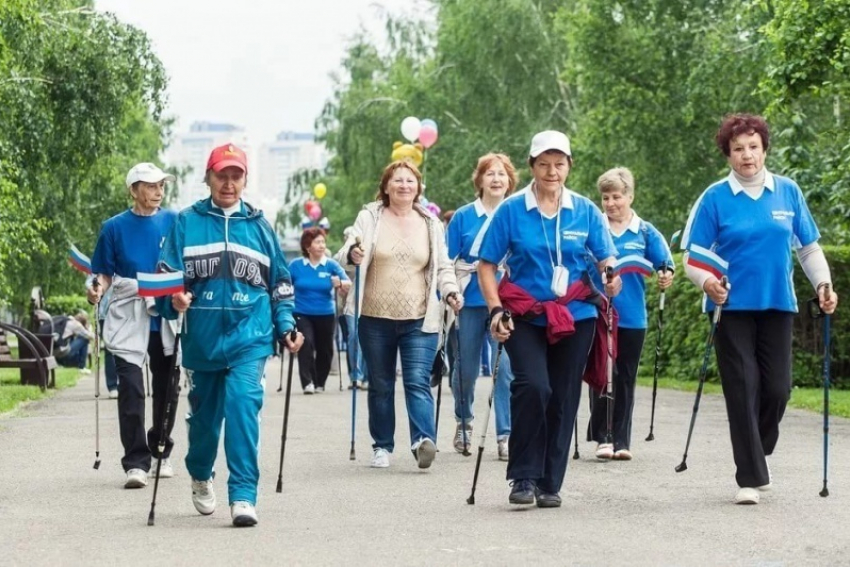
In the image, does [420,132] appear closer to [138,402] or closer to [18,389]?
[18,389]

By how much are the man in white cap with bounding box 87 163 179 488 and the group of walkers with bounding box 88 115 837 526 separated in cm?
1

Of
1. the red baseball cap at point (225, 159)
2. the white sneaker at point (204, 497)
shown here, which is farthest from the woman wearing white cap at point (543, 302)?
the white sneaker at point (204, 497)

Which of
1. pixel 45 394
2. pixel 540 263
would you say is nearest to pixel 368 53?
pixel 45 394

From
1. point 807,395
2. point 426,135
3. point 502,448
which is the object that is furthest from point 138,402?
point 426,135

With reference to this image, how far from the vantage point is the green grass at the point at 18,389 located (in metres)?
18.7

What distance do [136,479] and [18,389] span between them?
11.0m

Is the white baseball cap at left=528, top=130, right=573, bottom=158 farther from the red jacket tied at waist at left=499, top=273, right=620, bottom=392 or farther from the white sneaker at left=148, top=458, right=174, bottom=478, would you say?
the white sneaker at left=148, top=458, right=174, bottom=478

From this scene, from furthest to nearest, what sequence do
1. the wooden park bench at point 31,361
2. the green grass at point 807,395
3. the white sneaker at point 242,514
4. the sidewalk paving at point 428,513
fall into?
the wooden park bench at point 31,361
the green grass at point 807,395
the white sneaker at point 242,514
the sidewalk paving at point 428,513

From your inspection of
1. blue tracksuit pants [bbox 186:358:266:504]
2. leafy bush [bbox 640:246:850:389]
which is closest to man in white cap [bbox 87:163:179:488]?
blue tracksuit pants [bbox 186:358:266:504]

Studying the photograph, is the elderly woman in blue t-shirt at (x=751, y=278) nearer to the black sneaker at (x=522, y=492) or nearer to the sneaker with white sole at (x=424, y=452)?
the black sneaker at (x=522, y=492)

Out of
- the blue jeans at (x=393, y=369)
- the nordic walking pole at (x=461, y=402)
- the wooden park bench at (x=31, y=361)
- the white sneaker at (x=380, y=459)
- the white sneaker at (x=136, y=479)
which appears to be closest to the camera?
the white sneaker at (x=136, y=479)

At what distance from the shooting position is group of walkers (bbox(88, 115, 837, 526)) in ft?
28.7

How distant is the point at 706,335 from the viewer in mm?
21578

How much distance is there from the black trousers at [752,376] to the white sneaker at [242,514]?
97.9 inches
